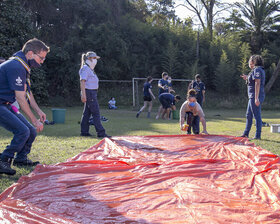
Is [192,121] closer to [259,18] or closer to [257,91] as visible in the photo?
[257,91]

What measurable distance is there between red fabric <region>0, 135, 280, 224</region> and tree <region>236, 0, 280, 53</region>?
81.4 ft

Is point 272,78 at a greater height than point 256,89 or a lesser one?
greater

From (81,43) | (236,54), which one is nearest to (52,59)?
(81,43)

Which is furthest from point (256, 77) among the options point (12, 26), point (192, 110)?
point (12, 26)

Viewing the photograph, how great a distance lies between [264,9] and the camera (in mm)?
26188

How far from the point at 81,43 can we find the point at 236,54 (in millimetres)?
11899

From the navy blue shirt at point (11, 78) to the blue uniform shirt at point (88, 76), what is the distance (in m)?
2.61

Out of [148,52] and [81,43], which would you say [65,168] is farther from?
[148,52]

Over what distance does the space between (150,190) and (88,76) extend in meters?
3.93

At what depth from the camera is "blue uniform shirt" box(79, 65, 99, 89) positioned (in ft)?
20.3

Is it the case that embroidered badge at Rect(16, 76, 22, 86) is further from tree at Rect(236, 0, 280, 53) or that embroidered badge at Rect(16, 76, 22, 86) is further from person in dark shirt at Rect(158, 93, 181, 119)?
tree at Rect(236, 0, 280, 53)

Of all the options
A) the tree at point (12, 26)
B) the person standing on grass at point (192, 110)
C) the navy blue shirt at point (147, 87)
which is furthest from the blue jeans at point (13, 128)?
the tree at point (12, 26)

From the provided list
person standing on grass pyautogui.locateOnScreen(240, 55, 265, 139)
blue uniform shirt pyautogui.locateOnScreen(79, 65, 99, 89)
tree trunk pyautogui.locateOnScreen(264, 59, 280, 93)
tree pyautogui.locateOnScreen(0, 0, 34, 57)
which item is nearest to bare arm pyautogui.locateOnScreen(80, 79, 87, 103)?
blue uniform shirt pyautogui.locateOnScreen(79, 65, 99, 89)

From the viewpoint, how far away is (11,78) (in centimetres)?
338
